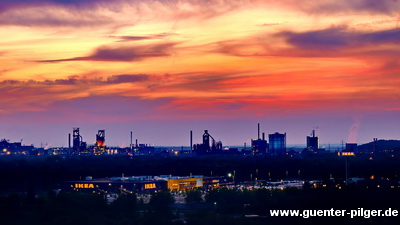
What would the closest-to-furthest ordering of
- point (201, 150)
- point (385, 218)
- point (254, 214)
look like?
point (385, 218) < point (254, 214) < point (201, 150)

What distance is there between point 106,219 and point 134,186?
3857 cm

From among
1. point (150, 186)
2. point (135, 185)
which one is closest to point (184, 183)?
point (150, 186)

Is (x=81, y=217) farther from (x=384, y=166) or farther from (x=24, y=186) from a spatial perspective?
(x=384, y=166)

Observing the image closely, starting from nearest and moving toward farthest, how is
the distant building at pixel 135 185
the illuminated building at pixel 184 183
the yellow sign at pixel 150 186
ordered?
1. the distant building at pixel 135 185
2. the yellow sign at pixel 150 186
3. the illuminated building at pixel 184 183

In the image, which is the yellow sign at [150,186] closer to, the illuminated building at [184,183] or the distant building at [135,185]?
the distant building at [135,185]

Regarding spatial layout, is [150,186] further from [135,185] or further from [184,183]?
[184,183]

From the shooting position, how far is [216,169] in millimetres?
129000

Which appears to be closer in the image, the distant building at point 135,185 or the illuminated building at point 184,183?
the distant building at point 135,185

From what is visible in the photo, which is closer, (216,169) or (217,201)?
(217,201)

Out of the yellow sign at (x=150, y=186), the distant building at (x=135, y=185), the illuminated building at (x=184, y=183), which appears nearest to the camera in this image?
the distant building at (x=135, y=185)

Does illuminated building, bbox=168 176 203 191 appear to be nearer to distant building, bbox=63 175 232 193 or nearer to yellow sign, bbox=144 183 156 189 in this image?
distant building, bbox=63 175 232 193

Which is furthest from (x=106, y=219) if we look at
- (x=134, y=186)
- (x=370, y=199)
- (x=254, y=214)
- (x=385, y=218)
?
(x=134, y=186)

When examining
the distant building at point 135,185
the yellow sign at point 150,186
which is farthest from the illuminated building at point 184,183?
the yellow sign at point 150,186

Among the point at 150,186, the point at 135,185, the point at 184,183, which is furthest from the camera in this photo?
the point at 184,183
